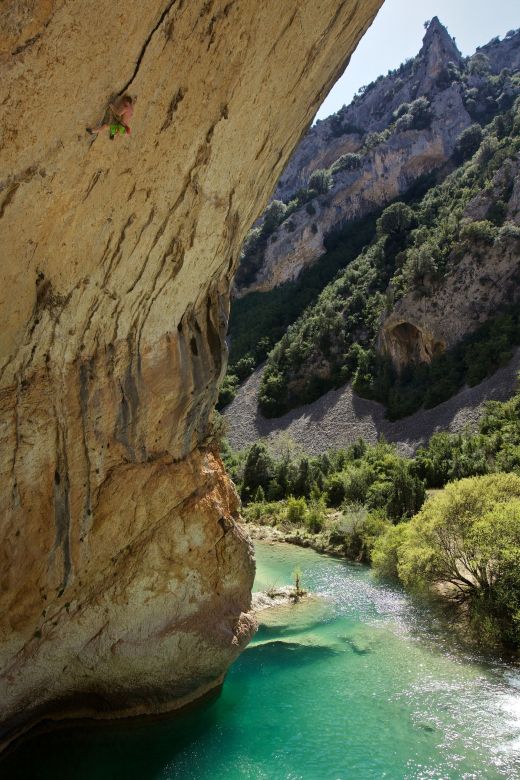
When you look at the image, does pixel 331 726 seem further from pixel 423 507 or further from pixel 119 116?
pixel 119 116

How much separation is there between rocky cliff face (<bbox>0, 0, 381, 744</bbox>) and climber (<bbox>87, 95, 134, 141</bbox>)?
14 centimetres

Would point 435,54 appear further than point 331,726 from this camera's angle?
Yes

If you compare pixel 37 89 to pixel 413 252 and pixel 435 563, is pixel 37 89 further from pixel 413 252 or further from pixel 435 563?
pixel 413 252

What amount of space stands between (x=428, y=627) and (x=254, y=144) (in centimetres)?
1424

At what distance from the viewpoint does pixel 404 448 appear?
41.5m

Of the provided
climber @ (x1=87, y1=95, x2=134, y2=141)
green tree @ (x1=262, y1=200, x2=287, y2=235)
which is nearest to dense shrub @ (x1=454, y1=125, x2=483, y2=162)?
green tree @ (x1=262, y1=200, x2=287, y2=235)

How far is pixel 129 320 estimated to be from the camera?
27.8ft

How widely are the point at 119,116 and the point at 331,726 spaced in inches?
465

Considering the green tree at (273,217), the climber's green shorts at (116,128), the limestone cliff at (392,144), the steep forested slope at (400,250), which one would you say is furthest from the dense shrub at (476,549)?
the green tree at (273,217)

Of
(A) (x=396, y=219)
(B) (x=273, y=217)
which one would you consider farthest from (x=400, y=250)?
(B) (x=273, y=217)

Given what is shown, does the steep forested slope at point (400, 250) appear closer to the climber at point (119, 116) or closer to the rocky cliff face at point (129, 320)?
the rocky cliff face at point (129, 320)

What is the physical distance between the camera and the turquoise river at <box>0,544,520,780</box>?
970 centimetres

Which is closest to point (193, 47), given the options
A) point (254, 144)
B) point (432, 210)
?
point (254, 144)

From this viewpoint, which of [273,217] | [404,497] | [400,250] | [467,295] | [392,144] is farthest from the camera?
[273,217]
